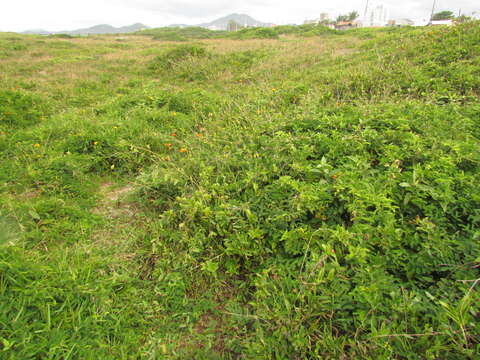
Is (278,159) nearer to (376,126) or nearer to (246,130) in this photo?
(246,130)

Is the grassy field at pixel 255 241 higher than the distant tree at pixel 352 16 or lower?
lower

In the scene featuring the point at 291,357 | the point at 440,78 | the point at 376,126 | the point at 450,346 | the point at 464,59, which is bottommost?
the point at 291,357

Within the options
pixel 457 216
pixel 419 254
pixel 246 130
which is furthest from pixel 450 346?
pixel 246 130

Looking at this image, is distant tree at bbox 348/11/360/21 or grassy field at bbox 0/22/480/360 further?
distant tree at bbox 348/11/360/21

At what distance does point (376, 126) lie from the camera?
10.6ft

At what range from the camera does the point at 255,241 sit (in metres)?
2.23

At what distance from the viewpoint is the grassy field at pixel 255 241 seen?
1632 millimetres

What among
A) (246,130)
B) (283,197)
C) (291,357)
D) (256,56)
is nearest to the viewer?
(291,357)

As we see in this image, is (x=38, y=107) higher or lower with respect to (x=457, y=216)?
higher

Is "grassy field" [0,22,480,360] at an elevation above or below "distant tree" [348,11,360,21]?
below

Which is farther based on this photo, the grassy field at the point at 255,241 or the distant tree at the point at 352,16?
the distant tree at the point at 352,16

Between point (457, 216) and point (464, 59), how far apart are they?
5311 millimetres

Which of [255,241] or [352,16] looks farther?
[352,16]

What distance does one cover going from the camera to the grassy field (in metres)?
1.63
